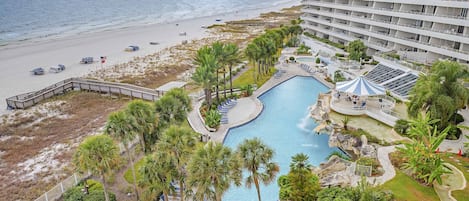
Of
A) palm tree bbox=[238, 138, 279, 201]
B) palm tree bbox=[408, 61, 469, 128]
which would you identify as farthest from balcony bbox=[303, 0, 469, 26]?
palm tree bbox=[238, 138, 279, 201]

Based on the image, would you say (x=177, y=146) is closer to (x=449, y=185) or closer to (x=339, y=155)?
(x=339, y=155)

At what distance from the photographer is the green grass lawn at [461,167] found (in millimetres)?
22078

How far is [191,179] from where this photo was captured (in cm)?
1788

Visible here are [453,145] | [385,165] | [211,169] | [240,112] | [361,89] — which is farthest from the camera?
[240,112]

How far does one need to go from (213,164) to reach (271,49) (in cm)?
3866

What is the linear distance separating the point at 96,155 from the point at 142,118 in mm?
4533

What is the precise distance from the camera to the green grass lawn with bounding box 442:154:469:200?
22.1 m

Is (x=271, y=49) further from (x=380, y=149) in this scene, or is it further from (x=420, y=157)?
(x=420, y=157)

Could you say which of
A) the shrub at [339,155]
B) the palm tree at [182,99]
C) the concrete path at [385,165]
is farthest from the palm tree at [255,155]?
the shrub at [339,155]

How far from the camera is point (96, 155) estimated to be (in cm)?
1881

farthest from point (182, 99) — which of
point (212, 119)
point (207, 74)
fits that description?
point (207, 74)

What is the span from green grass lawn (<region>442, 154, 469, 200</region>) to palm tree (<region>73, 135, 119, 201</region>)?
22.9m

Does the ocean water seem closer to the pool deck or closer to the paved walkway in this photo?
the pool deck

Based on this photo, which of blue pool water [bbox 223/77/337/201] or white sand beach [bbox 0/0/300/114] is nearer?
blue pool water [bbox 223/77/337/201]
